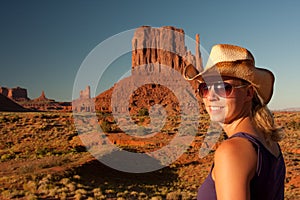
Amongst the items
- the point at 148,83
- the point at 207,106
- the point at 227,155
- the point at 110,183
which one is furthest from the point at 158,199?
the point at 148,83

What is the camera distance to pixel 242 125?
182 cm

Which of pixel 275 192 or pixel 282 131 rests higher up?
pixel 282 131

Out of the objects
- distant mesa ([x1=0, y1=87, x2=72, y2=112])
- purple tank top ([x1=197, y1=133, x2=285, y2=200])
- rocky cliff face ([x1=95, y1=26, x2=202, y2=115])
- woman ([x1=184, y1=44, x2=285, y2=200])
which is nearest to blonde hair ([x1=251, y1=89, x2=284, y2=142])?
woman ([x1=184, y1=44, x2=285, y2=200])

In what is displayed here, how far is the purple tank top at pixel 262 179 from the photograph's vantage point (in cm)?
149

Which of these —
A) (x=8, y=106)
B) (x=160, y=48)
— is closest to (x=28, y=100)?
(x=8, y=106)

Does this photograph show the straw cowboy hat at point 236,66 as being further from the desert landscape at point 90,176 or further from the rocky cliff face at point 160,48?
the rocky cliff face at point 160,48

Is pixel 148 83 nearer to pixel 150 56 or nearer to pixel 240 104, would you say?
pixel 150 56

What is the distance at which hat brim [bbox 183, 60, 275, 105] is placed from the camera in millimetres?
1876

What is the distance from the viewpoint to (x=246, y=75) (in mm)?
1893

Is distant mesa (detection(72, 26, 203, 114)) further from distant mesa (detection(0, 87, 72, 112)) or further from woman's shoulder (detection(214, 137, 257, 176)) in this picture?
woman's shoulder (detection(214, 137, 257, 176))

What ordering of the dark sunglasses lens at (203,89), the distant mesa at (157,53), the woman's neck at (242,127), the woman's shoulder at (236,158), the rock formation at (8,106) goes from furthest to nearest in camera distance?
the distant mesa at (157,53)
the rock formation at (8,106)
the dark sunglasses lens at (203,89)
the woman's neck at (242,127)
the woman's shoulder at (236,158)

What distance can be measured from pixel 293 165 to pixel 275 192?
1585cm

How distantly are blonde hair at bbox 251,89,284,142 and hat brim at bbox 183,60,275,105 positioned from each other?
0.16 ft

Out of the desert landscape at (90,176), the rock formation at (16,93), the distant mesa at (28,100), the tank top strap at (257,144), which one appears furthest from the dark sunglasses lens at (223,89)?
the rock formation at (16,93)
